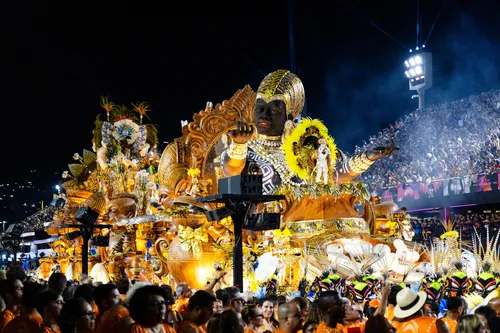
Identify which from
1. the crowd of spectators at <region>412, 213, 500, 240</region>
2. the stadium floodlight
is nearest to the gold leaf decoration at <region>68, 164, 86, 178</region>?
the crowd of spectators at <region>412, 213, 500, 240</region>

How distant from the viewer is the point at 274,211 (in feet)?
44.0

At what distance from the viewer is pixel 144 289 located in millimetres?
4668

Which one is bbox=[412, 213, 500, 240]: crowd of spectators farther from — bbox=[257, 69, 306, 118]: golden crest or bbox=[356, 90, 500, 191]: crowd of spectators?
bbox=[257, 69, 306, 118]: golden crest

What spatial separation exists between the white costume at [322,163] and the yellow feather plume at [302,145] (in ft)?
0.76

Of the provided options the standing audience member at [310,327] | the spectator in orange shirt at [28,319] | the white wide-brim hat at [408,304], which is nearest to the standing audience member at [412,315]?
the white wide-brim hat at [408,304]

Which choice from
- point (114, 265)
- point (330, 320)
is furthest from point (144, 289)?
point (114, 265)

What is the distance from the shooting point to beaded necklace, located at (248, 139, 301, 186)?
48.3ft

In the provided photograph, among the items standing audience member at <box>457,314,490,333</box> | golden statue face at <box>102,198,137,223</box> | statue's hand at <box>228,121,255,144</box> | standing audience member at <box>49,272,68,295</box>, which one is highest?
statue's hand at <box>228,121,255,144</box>

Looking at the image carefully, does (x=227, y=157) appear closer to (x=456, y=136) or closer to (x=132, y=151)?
(x=132, y=151)

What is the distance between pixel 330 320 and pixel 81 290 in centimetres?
236

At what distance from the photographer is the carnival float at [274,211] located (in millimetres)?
10875

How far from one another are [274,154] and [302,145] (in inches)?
52.6

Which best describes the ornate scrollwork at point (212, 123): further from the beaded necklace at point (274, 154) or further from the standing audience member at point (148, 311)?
the standing audience member at point (148, 311)

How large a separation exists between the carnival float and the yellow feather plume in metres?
0.02
